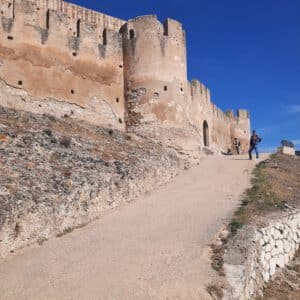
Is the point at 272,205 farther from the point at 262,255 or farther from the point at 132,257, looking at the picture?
the point at 132,257

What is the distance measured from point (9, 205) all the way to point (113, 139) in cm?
664

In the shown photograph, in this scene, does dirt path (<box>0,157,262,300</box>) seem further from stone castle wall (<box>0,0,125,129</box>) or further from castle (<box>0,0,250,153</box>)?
stone castle wall (<box>0,0,125,129</box>)

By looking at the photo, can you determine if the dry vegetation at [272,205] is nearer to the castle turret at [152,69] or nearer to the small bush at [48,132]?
the castle turret at [152,69]

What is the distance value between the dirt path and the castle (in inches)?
197

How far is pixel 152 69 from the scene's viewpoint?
1844 centimetres

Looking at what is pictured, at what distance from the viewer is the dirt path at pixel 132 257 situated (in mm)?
8352

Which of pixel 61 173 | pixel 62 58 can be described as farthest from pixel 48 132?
pixel 62 58

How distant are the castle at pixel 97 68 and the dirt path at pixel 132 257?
16.4 feet

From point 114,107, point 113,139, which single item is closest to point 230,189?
point 113,139

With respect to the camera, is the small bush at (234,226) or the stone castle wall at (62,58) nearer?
the small bush at (234,226)

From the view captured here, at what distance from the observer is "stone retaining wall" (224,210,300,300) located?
903cm

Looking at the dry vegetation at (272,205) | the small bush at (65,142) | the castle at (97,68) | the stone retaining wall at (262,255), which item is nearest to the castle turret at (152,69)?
the castle at (97,68)

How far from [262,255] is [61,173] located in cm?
528

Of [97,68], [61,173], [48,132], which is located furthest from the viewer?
[97,68]
